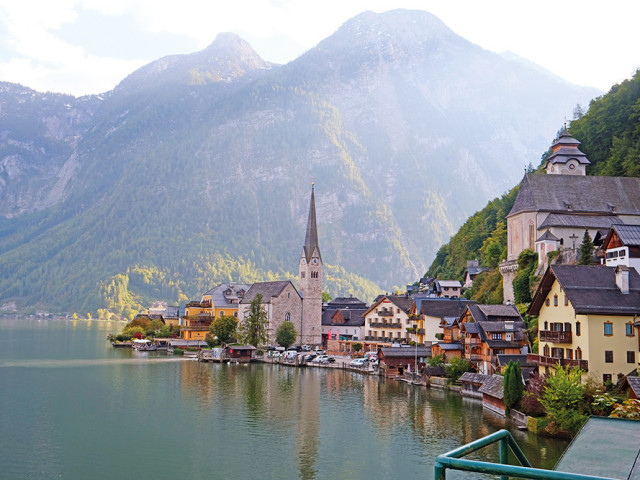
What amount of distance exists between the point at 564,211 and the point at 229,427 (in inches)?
1973

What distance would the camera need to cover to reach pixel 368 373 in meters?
84.1

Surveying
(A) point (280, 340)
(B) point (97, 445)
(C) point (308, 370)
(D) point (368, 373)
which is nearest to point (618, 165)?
(D) point (368, 373)

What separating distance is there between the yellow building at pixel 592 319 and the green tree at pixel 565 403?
11.3 feet

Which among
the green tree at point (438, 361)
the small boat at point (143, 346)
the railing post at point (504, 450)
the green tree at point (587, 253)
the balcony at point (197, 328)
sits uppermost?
the green tree at point (587, 253)

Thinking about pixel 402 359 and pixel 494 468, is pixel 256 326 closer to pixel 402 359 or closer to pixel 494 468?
pixel 402 359

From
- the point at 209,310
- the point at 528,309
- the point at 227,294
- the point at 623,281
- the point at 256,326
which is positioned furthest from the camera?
the point at 227,294

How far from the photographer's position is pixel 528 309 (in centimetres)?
5419

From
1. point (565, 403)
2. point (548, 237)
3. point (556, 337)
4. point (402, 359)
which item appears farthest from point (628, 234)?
point (402, 359)

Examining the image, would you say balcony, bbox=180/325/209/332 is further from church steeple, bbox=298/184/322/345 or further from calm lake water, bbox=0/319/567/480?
calm lake water, bbox=0/319/567/480

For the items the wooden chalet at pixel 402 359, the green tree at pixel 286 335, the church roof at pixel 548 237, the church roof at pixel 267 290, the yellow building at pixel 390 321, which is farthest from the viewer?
the church roof at pixel 267 290

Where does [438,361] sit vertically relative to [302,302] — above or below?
below

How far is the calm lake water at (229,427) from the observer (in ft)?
124

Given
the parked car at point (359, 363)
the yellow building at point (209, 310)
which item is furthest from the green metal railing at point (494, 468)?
the yellow building at point (209, 310)

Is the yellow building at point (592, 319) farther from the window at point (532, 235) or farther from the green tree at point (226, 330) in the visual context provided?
the green tree at point (226, 330)
